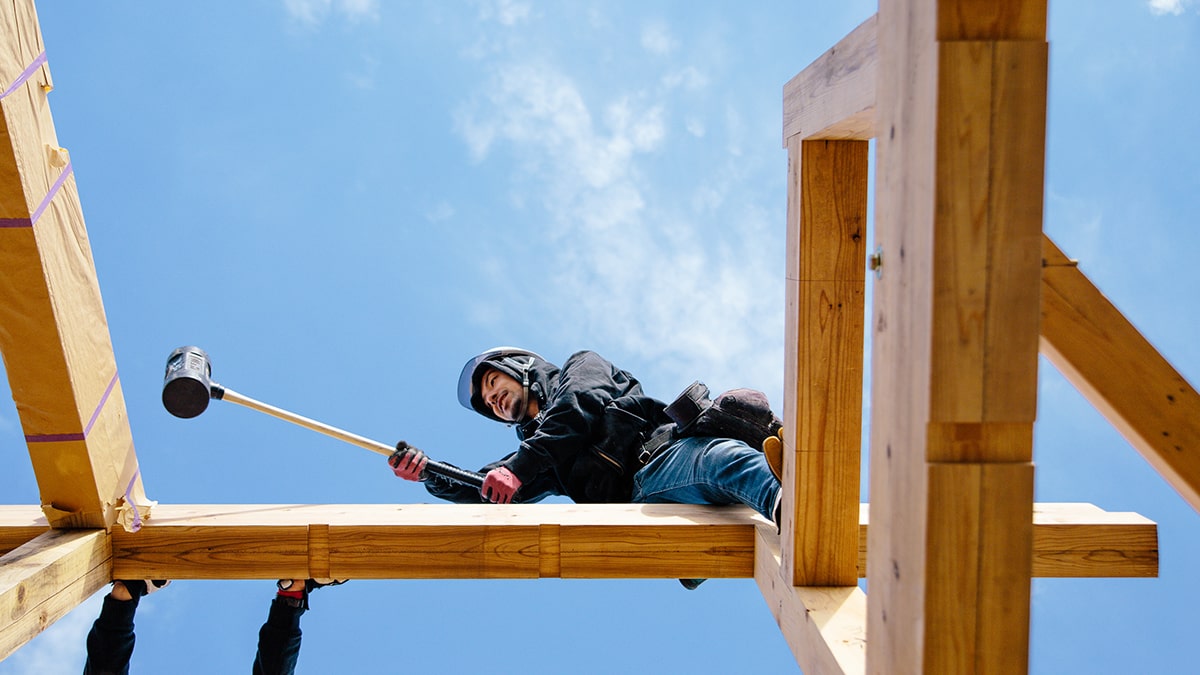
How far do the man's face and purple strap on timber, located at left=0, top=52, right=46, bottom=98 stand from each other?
213 cm

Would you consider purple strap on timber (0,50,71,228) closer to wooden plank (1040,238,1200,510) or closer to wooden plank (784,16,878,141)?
wooden plank (784,16,878,141)

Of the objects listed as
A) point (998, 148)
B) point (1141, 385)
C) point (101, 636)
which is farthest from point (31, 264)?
point (1141, 385)

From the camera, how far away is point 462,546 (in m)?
2.85

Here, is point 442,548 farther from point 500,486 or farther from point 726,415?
point 726,415

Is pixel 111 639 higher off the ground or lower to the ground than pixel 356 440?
lower

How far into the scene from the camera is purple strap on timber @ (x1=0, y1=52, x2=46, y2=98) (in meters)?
2.23

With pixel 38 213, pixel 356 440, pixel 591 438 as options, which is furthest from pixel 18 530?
pixel 591 438

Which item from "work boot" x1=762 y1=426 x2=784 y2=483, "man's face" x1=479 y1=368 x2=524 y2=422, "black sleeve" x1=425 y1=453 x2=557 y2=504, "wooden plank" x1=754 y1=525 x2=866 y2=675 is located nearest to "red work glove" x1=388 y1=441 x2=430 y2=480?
"black sleeve" x1=425 y1=453 x2=557 y2=504

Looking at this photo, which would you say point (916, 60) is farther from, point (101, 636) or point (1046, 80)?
point (101, 636)

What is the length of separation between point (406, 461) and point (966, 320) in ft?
9.19

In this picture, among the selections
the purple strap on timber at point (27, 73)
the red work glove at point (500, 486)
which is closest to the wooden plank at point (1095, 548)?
the red work glove at point (500, 486)

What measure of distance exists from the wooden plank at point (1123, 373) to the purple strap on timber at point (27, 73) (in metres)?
2.37

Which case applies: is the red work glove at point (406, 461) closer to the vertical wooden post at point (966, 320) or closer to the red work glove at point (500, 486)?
the red work glove at point (500, 486)

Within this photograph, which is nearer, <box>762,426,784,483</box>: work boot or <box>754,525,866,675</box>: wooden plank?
<box>754,525,866,675</box>: wooden plank
